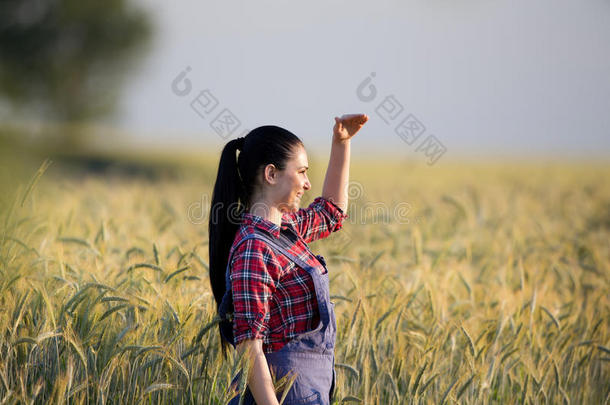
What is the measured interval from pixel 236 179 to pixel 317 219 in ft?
1.37

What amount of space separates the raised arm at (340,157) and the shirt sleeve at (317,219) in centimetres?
3

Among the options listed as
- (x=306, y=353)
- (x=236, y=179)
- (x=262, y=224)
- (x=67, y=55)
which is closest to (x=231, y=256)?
(x=262, y=224)

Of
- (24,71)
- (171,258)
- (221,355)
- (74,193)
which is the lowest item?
(221,355)

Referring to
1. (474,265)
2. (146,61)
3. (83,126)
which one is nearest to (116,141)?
(83,126)

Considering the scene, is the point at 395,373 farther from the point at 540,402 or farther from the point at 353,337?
the point at 540,402

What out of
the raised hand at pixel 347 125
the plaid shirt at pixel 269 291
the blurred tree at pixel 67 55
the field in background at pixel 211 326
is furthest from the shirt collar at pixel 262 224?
the blurred tree at pixel 67 55

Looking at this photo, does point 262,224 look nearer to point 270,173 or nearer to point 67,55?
point 270,173

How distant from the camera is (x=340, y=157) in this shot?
2350 mm

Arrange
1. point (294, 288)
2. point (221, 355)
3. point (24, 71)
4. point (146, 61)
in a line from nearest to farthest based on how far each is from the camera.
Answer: point (294, 288) < point (221, 355) < point (24, 71) < point (146, 61)

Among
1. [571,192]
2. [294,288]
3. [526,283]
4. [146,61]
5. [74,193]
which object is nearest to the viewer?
[294,288]

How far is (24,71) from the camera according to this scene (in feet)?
84.0

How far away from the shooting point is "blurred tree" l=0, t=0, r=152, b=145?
25578 mm

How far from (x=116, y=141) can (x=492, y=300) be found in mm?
26722

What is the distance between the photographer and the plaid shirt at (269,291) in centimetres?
184
